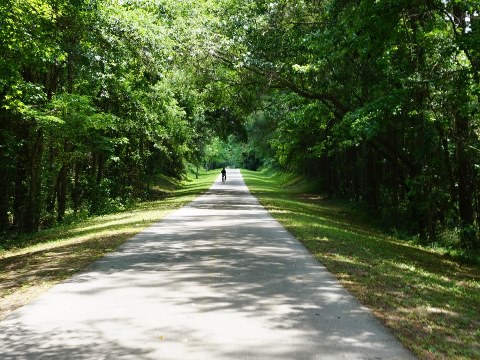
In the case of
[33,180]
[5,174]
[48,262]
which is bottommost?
[48,262]

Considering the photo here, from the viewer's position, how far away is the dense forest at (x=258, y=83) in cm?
1327

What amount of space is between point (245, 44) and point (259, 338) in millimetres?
15273

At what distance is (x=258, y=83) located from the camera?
19703 mm


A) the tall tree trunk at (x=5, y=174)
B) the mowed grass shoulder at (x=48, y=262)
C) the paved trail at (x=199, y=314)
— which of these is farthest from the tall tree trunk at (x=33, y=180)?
the paved trail at (x=199, y=314)

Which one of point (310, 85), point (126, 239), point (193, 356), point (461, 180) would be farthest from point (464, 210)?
point (193, 356)

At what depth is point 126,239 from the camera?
1228 cm

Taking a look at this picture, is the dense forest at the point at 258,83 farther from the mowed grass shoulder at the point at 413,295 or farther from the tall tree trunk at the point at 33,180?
the mowed grass shoulder at the point at 413,295

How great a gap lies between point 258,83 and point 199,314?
1499 centimetres

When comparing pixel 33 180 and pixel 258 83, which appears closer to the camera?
pixel 33 180

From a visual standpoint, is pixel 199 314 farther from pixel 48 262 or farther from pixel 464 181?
pixel 464 181

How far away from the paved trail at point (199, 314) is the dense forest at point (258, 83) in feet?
21.7

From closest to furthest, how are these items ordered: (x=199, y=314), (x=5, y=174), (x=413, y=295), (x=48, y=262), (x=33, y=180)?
(x=199, y=314), (x=413, y=295), (x=48, y=262), (x=33, y=180), (x=5, y=174)

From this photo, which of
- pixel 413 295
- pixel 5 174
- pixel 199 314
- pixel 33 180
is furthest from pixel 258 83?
pixel 199 314

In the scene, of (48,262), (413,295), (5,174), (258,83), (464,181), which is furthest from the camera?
(5,174)
